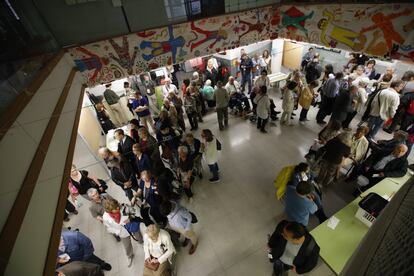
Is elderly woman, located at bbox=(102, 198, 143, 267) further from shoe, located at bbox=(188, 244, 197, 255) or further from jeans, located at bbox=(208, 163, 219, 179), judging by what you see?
jeans, located at bbox=(208, 163, 219, 179)

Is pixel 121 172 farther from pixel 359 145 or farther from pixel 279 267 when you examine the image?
pixel 359 145

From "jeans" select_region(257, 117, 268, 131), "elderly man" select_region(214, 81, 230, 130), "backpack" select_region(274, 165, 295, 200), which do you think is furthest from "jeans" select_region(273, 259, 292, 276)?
"elderly man" select_region(214, 81, 230, 130)

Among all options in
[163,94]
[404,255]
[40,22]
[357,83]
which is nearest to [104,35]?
[40,22]

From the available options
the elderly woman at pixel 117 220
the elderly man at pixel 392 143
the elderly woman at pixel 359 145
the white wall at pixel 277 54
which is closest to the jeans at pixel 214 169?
the elderly woman at pixel 117 220

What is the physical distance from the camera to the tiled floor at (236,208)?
3.54m

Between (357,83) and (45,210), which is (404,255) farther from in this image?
(357,83)

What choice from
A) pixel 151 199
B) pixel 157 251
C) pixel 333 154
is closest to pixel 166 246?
pixel 157 251

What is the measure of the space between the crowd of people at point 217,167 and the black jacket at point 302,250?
11mm

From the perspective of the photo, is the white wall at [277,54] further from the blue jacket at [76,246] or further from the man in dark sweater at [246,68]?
the blue jacket at [76,246]

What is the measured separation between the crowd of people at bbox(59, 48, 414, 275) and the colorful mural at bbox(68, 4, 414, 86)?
44.6 inches

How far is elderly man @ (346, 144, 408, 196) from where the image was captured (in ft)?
10.9

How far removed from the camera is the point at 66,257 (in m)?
2.90

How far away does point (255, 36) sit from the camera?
619 cm

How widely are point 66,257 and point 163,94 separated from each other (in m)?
5.45
